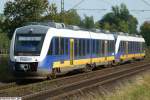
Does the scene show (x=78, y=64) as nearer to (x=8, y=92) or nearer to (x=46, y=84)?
(x=46, y=84)

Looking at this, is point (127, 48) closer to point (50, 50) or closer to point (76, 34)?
point (76, 34)

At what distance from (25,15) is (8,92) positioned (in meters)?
17.9

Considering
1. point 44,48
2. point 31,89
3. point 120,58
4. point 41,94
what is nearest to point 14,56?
point 44,48

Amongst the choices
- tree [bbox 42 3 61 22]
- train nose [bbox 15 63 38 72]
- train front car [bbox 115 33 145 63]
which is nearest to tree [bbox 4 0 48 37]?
tree [bbox 42 3 61 22]

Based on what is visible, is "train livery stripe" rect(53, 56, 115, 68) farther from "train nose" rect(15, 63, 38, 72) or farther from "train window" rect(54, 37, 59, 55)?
"train nose" rect(15, 63, 38, 72)

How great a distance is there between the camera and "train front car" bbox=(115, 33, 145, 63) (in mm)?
46875

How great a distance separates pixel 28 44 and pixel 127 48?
2628 centimetres

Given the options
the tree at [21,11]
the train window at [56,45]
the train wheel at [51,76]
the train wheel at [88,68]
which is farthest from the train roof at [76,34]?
the tree at [21,11]

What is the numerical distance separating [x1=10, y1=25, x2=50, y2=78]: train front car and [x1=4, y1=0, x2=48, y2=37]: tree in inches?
451

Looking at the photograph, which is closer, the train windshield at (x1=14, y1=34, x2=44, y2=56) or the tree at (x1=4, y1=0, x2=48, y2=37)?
the train windshield at (x1=14, y1=34, x2=44, y2=56)

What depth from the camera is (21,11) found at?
38.1m

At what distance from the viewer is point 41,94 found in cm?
2005

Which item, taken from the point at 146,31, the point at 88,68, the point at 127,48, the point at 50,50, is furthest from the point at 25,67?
the point at 146,31

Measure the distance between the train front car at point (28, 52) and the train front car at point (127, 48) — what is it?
19.8 metres
